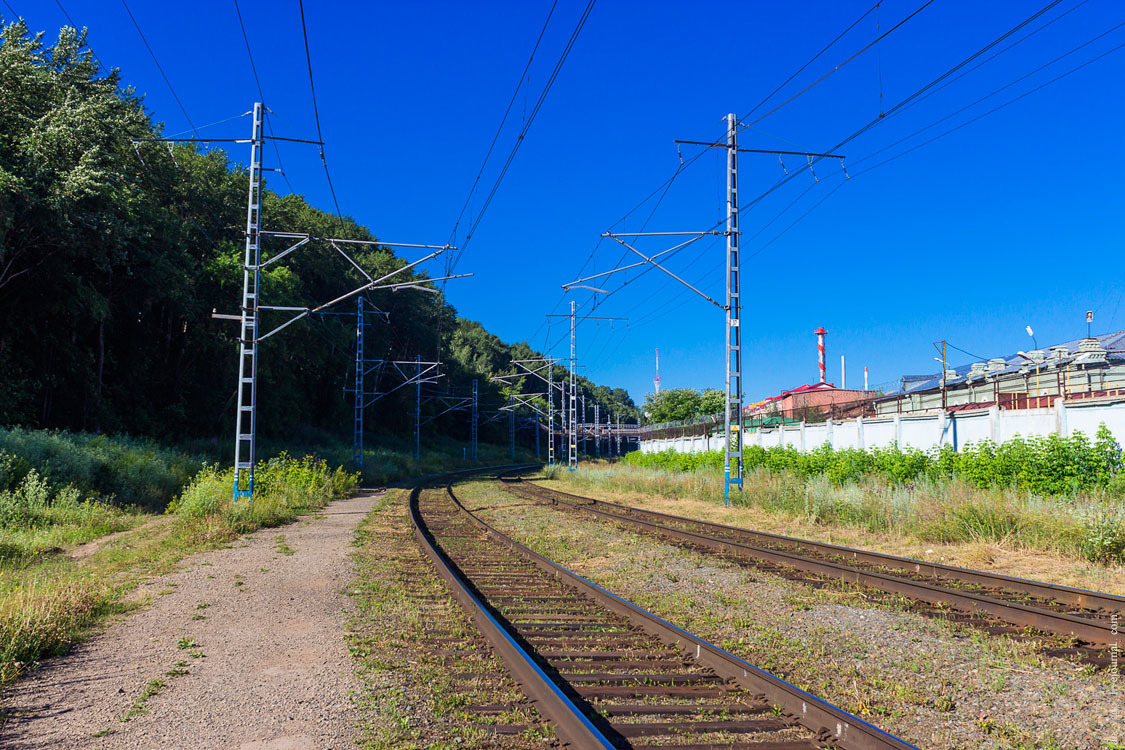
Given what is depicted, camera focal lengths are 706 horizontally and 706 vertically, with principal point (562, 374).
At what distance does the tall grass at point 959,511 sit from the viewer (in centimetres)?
1134

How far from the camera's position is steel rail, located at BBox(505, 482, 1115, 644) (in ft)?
23.5

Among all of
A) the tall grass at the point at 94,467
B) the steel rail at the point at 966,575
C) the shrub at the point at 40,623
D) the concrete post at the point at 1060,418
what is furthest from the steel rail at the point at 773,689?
the tall grass at the point at 94,467

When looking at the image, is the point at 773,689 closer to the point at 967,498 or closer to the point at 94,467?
the point at 967,498

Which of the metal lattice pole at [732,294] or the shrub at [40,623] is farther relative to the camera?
the metal lattice pole at [732,294]

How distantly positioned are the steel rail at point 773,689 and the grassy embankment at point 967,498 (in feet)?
26.8

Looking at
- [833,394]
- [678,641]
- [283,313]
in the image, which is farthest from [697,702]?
[833,394]

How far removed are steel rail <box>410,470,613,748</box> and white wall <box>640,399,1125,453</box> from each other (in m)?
14.4

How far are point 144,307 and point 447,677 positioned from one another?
107 feet

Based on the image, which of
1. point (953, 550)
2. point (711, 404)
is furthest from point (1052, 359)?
point (711, 404)

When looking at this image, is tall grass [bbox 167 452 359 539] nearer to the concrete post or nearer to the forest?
the forest

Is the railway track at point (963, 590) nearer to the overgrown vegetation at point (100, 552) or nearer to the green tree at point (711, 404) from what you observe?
the overgrown vegetation at point (100, 552)

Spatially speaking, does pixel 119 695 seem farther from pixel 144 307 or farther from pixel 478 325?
pixel 478 325

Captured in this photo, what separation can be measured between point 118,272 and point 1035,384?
3840cm

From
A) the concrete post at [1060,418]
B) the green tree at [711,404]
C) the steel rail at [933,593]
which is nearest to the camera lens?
the steel rail at [933,593]
